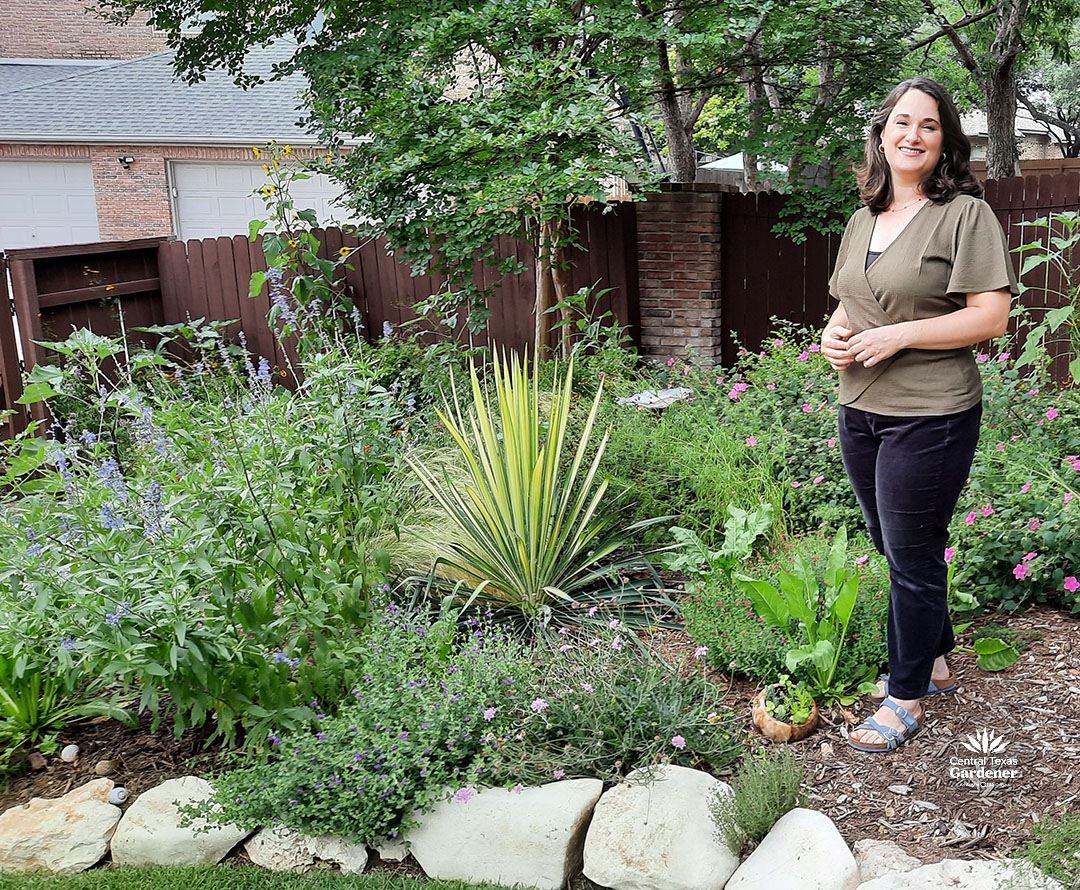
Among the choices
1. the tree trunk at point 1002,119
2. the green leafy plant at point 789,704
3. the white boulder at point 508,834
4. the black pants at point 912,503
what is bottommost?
the white boulder at point 508,834

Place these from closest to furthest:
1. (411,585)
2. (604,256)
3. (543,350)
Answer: (411,585) < (543,350) < (604,256)

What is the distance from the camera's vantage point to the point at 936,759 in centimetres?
255

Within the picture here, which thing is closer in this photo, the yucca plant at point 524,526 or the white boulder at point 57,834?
the white boulder at point 57,834

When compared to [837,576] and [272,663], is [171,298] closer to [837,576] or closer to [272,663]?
[272,663]

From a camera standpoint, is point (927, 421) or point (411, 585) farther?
point (411, 585)

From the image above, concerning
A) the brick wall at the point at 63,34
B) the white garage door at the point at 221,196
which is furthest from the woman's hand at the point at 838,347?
the brick wall at the point at 63,34

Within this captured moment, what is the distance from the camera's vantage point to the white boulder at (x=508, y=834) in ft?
8.10

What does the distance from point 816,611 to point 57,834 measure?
235 cm

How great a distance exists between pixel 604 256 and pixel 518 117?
1.81 m

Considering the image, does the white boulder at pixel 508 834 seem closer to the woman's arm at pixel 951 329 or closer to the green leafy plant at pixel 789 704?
the green leafy plant at pixel 789 704

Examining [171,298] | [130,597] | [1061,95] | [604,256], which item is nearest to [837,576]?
[130,597]

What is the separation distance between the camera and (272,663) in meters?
2.88

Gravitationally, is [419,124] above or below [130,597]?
above

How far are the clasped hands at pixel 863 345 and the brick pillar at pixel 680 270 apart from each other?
4348 mm
